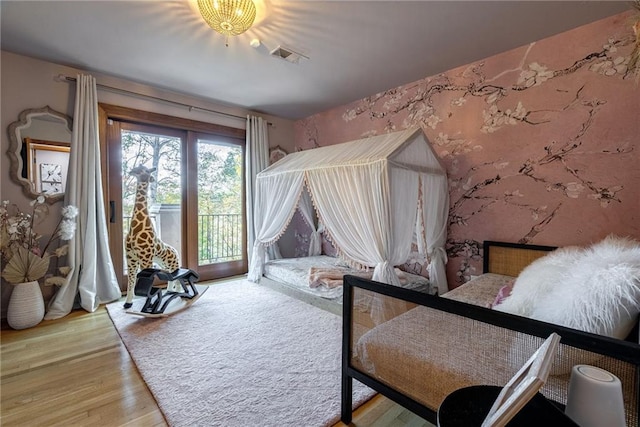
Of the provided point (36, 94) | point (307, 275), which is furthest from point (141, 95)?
point (307, 275)

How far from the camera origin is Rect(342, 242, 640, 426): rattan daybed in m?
0.81

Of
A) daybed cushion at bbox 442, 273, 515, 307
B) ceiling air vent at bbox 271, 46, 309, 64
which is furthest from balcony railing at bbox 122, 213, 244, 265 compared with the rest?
daybed cushion at bbox 442, 273, 515, 307

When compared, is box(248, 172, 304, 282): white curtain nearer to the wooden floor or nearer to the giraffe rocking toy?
the giraffe rocking toy

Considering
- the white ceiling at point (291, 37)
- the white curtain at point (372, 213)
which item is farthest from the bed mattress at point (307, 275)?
the white ceiling at point (291, 37)

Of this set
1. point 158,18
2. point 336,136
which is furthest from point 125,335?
point 336,136

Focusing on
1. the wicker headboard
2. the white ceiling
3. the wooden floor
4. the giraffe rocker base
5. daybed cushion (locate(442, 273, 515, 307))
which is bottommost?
the wooden floor

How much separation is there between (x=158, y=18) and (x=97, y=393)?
105 inches

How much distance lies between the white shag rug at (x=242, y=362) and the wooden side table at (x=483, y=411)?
33.9 inches

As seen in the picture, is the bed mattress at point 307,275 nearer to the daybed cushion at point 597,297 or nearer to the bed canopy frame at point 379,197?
the bed canopy frame at point 379,197

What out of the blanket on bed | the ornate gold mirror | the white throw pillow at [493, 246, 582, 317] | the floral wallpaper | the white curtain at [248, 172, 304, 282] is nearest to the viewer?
the white throw pillow at [493, 246, 582, 317]

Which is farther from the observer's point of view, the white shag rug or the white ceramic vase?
the white ceramic vase

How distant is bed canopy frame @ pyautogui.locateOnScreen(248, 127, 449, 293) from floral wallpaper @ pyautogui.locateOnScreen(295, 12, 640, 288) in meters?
0.30

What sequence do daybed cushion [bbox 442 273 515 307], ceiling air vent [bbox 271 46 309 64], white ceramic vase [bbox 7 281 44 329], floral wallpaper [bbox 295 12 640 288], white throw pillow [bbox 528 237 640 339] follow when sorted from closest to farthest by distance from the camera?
1. white throw pillow [bbox 528 237 640 339]
2. daybed cushion [bbox 442 273 515 307]
3. floral wallpaper [bbox 295 12 640 288]
4. white ceramic vase [bbox 7 281 44 329]
5. ceiling air vent [bbox 271 46 309 64]

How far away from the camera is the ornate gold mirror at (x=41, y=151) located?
273cm
